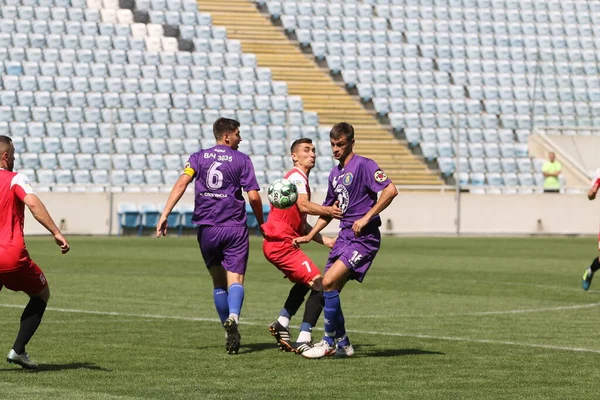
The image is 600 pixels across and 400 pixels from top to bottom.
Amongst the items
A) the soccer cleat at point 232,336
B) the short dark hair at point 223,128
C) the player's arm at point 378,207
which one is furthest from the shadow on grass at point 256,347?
the short dark hair at point 223,128

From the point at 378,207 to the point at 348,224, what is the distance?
1.54 ft

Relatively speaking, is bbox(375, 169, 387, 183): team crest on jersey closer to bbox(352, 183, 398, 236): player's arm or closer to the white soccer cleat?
bbox(352, 183, 398, 236): player's arm

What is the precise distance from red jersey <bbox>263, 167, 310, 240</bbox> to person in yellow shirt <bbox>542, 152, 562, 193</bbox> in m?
27.0

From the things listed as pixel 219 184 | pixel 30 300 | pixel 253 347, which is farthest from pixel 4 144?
pixel 253 347

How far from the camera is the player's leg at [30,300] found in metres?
8.90

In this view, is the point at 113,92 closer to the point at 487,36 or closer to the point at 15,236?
the point at 487,36

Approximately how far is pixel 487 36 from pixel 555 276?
24566 mm

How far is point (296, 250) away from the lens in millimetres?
10820

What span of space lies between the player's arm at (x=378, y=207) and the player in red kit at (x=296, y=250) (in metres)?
0.64

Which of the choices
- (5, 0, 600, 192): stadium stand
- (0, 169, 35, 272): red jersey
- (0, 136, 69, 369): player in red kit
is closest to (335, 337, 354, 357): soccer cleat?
(0, 136, 69, 369): player in red kit

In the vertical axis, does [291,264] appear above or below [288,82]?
below

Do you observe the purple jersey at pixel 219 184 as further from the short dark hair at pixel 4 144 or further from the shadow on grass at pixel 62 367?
the short dark hair at pixel 4 144

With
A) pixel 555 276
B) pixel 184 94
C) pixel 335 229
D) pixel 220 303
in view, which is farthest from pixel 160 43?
pixel 220 303

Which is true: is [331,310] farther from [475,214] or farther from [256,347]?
[475,214]
